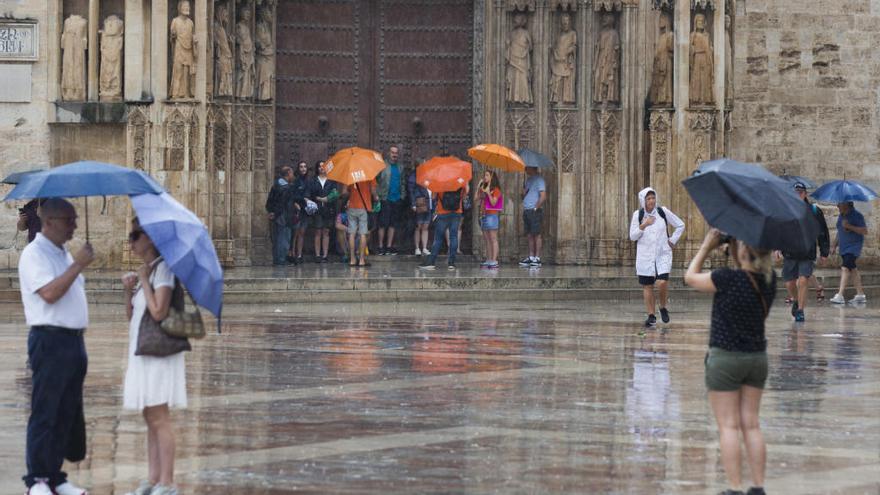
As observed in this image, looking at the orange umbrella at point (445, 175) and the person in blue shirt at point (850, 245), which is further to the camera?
the orange umbrella at point (445, 175)

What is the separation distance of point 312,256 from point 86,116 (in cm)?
488

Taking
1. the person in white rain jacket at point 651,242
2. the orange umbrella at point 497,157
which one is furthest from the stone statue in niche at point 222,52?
the person in white rain jacket at point 651,242

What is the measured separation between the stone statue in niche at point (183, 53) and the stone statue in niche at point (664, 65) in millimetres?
7964

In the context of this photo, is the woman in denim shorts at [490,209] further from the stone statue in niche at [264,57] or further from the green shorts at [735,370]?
the green shorts at [735,370]

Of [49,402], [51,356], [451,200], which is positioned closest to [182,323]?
[51,356]

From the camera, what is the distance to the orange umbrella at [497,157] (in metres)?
29.2

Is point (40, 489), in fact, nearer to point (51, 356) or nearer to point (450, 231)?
point (51, 356)

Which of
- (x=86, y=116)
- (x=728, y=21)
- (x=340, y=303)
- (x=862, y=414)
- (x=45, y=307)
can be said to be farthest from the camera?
(x=728, y=21)

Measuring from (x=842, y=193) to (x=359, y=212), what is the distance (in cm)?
770

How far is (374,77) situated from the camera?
3191cm

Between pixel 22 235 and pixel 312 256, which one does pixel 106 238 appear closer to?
pixel 22 235

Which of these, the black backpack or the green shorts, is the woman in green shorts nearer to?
the green shorts

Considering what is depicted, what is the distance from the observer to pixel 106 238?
28953 mm

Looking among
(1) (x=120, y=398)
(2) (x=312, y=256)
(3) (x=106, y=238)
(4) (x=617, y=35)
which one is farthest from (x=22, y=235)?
(1) (x=120, y=398)
